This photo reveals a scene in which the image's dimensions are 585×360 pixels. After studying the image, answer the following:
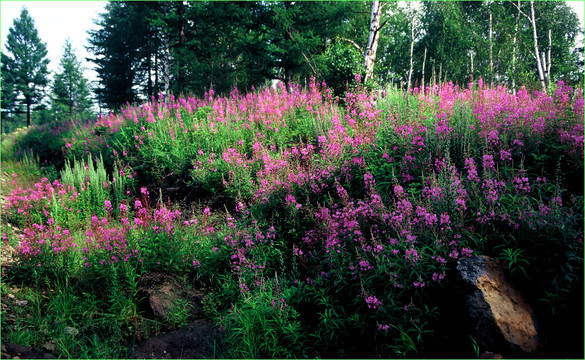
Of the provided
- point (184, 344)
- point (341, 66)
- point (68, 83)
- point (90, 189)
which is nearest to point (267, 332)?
point (184, 344)

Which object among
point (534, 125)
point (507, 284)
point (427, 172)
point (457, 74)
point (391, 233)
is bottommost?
point (507, 284)

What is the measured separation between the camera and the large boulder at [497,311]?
2.29 m

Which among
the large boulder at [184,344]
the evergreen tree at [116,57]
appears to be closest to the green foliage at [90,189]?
the large boulder at [184,344]

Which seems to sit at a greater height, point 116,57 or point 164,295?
point 116,57

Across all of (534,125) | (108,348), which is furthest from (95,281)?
(534,125)

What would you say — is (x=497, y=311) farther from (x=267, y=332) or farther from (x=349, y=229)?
(x=267, y=332)

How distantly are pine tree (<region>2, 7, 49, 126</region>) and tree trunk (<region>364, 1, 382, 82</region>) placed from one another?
4152 cm

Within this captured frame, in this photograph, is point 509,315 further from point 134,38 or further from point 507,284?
point 134,38

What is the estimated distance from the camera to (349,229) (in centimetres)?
331

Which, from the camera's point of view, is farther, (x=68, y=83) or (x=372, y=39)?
(x=68, y=83)

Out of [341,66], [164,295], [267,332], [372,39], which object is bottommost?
[164,295]

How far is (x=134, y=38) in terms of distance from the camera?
24344 mm

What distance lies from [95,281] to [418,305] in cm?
394

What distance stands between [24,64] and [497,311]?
1882 inches
